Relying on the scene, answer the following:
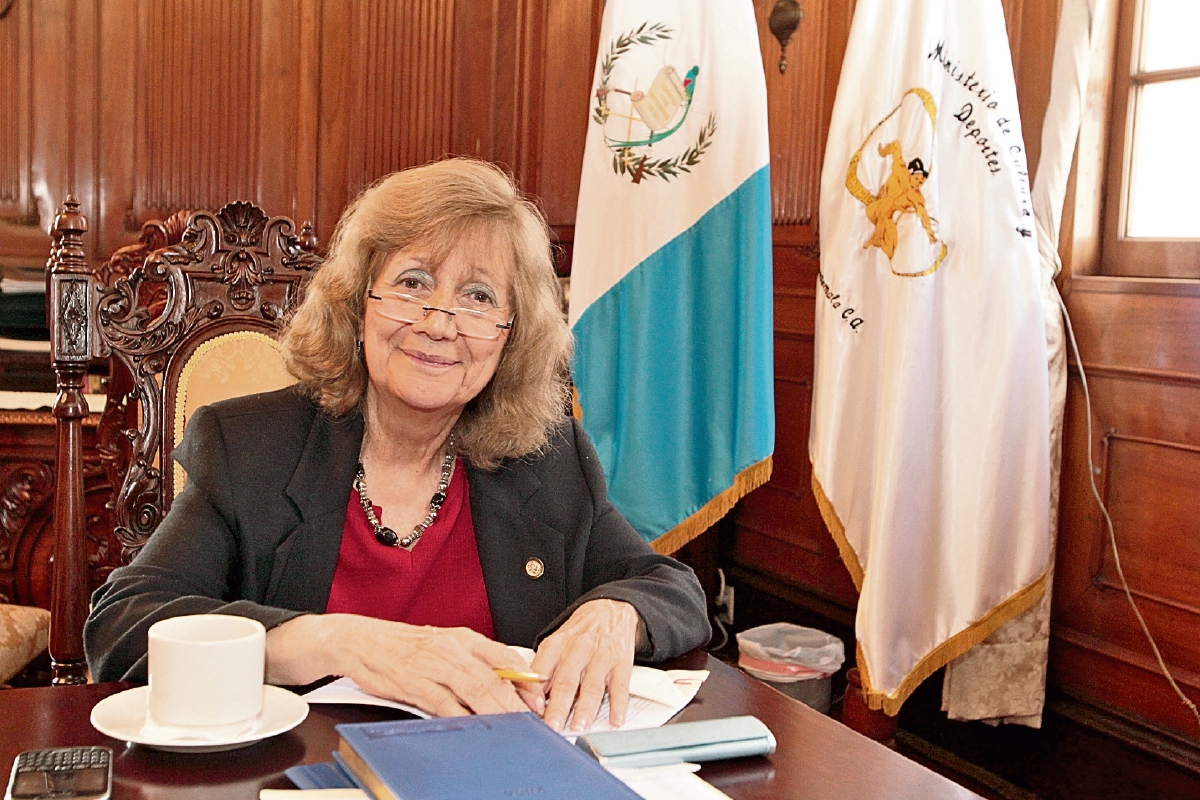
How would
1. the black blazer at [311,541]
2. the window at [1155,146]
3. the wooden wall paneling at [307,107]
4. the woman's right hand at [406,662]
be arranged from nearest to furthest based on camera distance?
the woman's right hand at [406,662]
the black blazer at [311,541]
the window at [1155,146]
the wooden wall paneling at [307,107]

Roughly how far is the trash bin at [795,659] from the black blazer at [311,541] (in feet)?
5.17

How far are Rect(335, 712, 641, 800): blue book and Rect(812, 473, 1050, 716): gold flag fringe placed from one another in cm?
187

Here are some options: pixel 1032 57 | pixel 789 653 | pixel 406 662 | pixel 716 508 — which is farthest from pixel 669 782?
pixel 1032 57

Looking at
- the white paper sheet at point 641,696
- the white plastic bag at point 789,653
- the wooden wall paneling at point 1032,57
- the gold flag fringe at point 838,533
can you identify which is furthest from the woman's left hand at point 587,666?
the wooden wall paneling at point 1032,57

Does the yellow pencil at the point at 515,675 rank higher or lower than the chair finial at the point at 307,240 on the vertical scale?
lower

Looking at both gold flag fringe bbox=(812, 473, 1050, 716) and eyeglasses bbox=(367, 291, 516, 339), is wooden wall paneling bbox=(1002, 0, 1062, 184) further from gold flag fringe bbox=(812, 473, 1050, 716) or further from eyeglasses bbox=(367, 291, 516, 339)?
eyeglasses bbox=(367, 291, 516, 339)

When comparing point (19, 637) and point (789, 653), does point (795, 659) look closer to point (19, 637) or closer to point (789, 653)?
point (789, 653)

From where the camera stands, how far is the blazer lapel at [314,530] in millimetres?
1447

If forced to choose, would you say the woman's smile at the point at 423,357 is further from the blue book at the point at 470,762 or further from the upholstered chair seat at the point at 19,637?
the upholstered chair seat at the point at 19,637

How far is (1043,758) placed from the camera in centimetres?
278

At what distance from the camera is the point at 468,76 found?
→ 3.67 metres

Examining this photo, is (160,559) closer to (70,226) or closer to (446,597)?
(446,597)

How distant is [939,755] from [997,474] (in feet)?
2.73

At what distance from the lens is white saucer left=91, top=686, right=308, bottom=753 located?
95 cm
